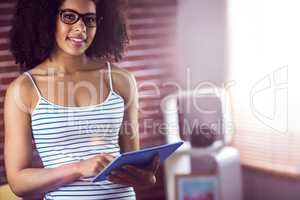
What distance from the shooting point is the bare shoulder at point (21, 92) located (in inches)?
36.8

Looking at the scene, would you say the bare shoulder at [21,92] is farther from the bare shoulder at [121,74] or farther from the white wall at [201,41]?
the white wall at [201,41]

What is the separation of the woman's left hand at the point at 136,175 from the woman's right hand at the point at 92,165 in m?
0.03

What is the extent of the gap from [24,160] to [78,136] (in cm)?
12

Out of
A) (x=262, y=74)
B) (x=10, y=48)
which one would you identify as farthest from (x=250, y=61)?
(x=10, y=48)

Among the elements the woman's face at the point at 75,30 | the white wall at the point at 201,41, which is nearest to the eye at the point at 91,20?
the woman's face at the point at 75,30

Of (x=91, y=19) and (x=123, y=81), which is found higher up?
(x=91, y=19)

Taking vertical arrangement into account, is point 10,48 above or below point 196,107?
above

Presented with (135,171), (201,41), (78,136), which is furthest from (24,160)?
(201,41)

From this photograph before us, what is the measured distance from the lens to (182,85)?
111 centimetres

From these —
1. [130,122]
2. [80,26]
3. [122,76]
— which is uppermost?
[80,26]

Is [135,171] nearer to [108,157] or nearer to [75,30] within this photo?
[108,157]

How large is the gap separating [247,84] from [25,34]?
52cm

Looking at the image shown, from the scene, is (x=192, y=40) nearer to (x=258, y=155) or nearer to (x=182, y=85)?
(x=182, y=85)

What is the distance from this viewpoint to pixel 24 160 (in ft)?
3.11
